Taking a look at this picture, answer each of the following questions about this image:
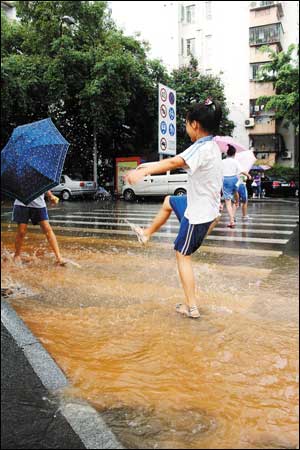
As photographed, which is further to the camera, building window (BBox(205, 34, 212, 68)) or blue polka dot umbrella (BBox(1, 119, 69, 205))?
building window (BBox(205, 34, 212, 68))

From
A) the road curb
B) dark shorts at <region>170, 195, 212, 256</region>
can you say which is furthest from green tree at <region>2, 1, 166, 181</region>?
the road curb

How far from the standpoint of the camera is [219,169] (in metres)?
0.74

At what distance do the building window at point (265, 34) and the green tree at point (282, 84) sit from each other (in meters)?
0.02

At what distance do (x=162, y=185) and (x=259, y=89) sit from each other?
0.31 meters

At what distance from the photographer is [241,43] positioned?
3.19 feet

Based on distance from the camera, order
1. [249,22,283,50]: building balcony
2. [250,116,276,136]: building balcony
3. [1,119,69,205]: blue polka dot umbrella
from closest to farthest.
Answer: [1,119,69,205]: blue polka dot umbrella → [249,22,283,50]: building balcony → [250,116,276,136]: building balcony

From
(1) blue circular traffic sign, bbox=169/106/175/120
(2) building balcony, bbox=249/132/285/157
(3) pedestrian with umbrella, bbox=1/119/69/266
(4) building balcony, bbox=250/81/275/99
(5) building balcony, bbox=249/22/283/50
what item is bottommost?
(3) pedestrian with umbrella, bbox=1/119/69/266

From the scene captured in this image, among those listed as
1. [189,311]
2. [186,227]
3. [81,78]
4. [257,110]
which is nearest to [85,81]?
[81,78]

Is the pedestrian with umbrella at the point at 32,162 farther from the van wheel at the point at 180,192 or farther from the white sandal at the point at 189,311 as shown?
the white sandal at the point at 189,311

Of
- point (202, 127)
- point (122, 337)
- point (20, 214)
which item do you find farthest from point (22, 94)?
point (122, 337)

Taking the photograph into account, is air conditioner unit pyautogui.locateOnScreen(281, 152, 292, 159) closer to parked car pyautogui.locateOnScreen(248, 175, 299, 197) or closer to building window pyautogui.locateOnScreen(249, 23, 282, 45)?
parked car pyautogui.locateOnScreen(248, 175, 299, 197)

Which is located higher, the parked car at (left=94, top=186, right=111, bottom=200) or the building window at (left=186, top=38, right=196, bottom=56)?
the building window at (left=186, top=38, right=196, bottom=56)

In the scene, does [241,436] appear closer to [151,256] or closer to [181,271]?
[181,271]

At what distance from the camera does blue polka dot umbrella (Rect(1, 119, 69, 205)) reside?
31.9 inches
